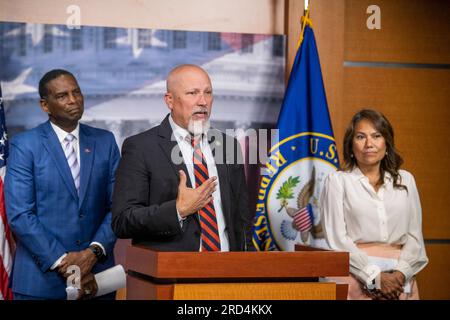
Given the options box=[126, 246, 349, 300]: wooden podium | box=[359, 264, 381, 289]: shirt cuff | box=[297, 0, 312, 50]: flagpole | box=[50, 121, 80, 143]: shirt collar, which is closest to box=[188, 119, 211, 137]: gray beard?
box=[126, 246, 349, 300]: wooden podium

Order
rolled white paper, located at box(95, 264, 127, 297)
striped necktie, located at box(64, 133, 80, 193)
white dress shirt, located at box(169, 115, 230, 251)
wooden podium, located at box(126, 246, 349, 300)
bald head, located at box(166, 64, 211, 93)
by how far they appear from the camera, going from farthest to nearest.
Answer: striped necktie, located at box(64, 133, 80, 193) → rolled white paper, located at box(95, 264, 127, 297) → bald head, located at box(166, 64, 211, 93) → white dress shirt, located at box(169, 115, 230, 251) → wooden podium, located at box(126, 246, 349, 300)

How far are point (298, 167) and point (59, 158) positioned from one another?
165cm

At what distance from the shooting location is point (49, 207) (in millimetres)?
4559

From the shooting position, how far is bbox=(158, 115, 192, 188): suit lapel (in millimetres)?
3605

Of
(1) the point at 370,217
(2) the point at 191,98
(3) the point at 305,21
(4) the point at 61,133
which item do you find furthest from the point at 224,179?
(3) the point at 305,21

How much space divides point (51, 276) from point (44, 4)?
79.7 inches

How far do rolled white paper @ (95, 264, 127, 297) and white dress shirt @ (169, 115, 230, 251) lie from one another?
1.22 m

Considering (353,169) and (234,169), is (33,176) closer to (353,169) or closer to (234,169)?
(234,169)

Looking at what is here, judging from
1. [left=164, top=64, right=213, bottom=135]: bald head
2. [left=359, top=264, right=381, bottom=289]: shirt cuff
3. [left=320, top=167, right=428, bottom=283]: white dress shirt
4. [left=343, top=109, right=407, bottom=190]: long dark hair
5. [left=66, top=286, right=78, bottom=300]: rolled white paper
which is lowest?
[left=66, top=286, right=78, bottom=300]: rolled white paper

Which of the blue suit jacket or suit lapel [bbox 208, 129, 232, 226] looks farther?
the blue suit jacket

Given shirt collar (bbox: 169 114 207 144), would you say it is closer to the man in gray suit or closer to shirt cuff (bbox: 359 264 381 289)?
the man in gray suit

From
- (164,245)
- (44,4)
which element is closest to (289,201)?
(164,245)

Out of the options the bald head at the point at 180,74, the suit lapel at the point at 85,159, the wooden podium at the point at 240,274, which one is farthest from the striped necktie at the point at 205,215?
the suit lapel at the point at 85,159
